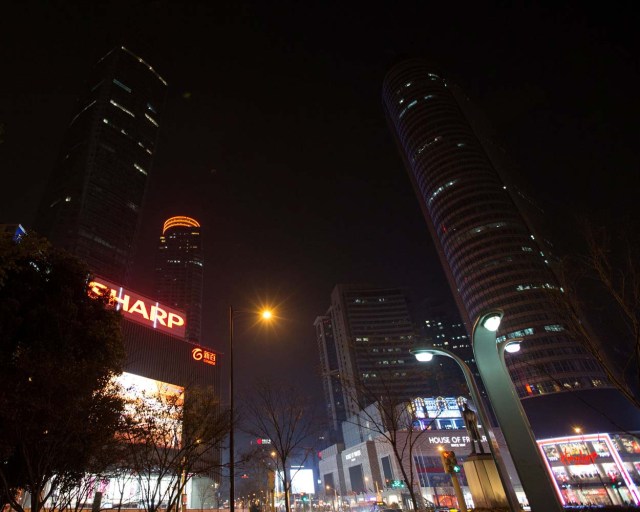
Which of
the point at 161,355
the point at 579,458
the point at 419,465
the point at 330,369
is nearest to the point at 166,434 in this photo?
the point at 161,355

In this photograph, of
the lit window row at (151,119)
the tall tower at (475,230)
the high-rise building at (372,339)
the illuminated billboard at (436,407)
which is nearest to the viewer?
the illuminated billboard at (436,407)

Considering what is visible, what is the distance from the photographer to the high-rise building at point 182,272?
539 feet

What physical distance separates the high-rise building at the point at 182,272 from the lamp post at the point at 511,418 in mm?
163148

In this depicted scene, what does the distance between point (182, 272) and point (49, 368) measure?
172521 millimetres

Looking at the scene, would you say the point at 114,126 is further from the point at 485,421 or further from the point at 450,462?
the point at 485,421

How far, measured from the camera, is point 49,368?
10.1 meters

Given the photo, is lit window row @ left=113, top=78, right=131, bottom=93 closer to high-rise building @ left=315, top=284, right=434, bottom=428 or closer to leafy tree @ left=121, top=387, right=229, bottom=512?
high-rise building @ left=315, top=284, right=434, bottom=428

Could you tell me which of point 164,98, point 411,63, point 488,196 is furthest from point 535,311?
point 164,98

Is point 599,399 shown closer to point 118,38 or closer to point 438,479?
point 438,479

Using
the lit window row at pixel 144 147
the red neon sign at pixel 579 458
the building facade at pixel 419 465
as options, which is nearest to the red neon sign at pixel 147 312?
the building facade at pixel 419 465

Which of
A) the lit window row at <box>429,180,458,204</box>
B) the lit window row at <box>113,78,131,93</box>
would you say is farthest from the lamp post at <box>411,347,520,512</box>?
the lit window row at <box>113,78,131,93</box>

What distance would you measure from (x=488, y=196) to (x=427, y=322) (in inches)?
4004

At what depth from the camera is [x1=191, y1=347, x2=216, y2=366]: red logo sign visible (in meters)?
50.5

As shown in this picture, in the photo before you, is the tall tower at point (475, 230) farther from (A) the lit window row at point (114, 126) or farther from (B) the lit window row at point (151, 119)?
(A) the lit window row at point (114, 126)
